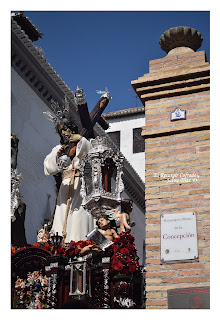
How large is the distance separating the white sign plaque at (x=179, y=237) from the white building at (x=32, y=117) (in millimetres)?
11880

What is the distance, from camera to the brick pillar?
5625mm

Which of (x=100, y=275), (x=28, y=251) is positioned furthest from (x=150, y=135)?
(x=28, y=251)

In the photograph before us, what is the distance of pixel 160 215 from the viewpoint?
19.3 feet

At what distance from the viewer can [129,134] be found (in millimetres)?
34594

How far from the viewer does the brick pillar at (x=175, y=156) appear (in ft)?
18.5

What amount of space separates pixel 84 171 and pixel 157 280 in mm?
4925

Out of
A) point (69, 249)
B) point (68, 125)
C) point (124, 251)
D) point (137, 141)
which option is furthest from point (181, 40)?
point (137, 141)

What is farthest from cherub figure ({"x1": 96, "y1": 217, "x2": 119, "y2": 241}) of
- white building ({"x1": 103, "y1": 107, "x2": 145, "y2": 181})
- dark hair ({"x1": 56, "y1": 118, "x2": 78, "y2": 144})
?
white building ({"x1": 103, "y1": 107, "x2": 145, "y2": 181})

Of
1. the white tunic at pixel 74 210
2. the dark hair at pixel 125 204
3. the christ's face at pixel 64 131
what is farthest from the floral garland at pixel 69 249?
the christ's face at pixel 64 131

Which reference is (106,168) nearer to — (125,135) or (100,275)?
(100,275)

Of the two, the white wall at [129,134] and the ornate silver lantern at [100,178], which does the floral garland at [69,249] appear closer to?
the ornate silver lantern at [100,178]

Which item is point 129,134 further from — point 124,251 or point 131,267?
point 131,267

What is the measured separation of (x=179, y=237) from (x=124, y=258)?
1.80 m

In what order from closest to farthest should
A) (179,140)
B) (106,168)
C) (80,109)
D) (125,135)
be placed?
(179,140) → (106,168) → (80,109) → (125,135)
